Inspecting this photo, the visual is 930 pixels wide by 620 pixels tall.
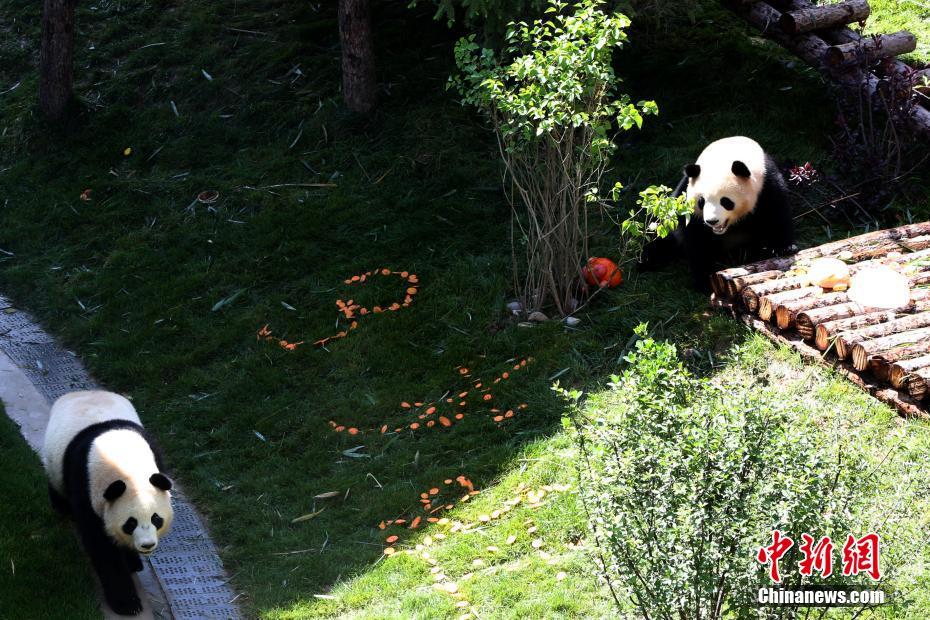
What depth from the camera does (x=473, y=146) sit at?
31.0 feet

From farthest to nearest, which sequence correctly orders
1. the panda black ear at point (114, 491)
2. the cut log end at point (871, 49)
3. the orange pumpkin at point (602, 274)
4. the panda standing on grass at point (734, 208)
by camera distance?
the cut log end at point (871, 49), the orange pumpkin at point (602, 274), the panda standing on grass at point (734, 208), the panda black ear at point (114, 491)

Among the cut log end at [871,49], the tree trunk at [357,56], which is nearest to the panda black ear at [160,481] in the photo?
the tree trunk at [357,56]

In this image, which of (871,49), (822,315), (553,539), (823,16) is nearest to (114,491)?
(553,539)

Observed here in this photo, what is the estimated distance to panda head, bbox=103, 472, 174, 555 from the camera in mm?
5328

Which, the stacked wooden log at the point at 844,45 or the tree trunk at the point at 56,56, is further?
the tree trunk at the point at 56,56

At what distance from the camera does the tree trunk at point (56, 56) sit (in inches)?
435

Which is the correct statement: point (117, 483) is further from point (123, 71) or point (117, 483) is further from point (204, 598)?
point (123, 71)

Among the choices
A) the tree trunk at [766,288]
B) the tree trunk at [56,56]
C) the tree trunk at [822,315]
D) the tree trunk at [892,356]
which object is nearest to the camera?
the tree trunk at [892,356]

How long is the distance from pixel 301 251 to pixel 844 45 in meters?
5.23

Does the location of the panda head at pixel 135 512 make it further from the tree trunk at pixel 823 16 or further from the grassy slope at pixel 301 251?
the tree trunk at pixel 823 16

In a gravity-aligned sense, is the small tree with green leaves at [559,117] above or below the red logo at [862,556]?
above

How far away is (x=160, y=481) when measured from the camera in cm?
545

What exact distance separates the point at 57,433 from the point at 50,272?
3.98 meters

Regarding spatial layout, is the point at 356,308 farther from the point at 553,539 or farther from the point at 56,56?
the point at 56,56
